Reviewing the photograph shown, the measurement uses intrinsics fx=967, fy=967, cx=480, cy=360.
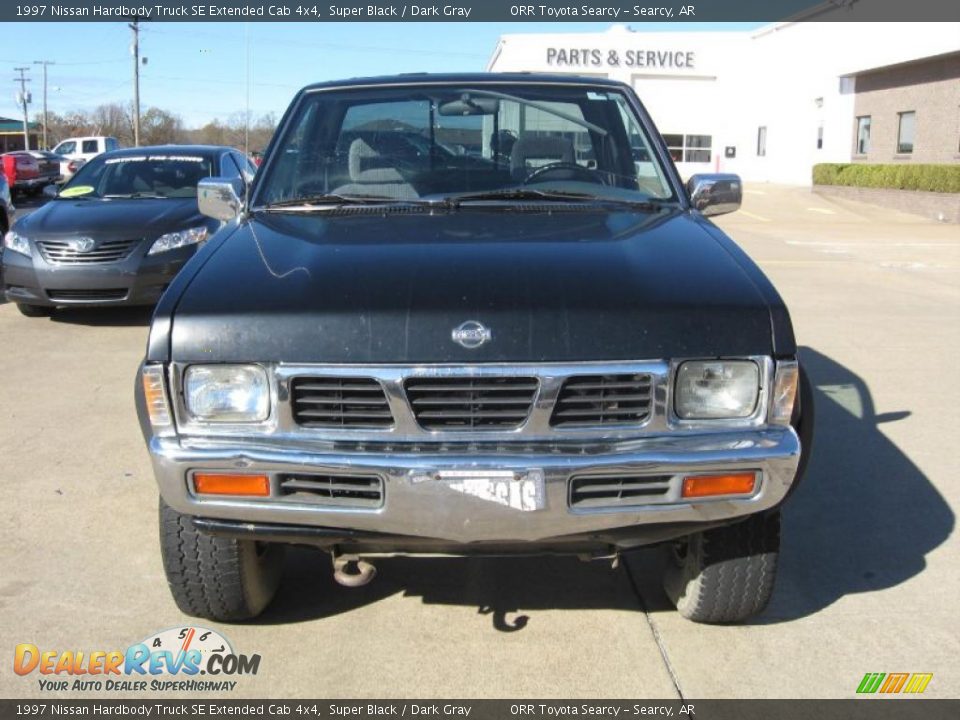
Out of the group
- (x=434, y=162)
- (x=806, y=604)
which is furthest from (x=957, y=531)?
(x=434, y=162)

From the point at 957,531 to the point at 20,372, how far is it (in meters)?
6.15

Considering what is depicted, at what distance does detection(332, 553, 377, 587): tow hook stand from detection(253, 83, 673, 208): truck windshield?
1401 millimetres

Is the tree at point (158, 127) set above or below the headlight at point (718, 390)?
above

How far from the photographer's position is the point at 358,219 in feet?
11.6

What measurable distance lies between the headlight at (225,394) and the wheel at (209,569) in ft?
1.50

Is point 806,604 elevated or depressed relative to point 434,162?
depressed

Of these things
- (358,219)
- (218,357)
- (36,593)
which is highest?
(358,219)

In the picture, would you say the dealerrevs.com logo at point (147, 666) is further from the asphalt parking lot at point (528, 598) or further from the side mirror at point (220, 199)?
the side mirror at point (220, 199)

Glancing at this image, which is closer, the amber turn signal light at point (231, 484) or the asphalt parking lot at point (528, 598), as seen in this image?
the amber turn signal light at point (231, 484)

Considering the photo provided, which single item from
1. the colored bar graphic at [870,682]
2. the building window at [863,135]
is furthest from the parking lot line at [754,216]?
the colored bar graphic at [870,682]

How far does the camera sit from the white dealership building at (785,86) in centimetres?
2653

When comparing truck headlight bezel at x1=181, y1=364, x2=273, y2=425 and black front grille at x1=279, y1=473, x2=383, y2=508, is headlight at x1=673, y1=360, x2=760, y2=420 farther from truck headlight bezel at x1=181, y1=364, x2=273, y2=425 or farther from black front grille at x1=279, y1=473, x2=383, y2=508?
truck headlight bezel at x1=181, y1=364, x2=273, y2=425

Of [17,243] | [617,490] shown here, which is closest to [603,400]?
[617,490]

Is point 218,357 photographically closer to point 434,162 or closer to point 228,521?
point 228,521
